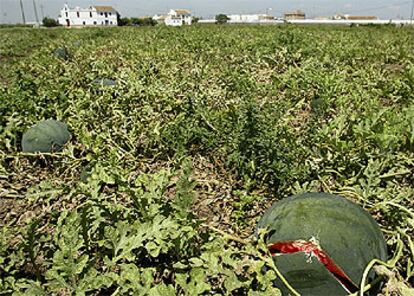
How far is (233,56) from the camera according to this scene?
9273 millimetres

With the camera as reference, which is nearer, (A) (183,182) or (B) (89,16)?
(A) (183,182)

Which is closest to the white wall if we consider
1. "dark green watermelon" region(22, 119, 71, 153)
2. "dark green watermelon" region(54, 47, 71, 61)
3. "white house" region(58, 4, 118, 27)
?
"white house" region(58, 4, 118, 27)

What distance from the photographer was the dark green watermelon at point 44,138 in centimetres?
402

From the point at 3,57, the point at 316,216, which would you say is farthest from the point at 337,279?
the point at 3,57

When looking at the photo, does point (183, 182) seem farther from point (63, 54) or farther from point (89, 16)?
point (89, 16)

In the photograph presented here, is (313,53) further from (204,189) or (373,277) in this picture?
(373,277)

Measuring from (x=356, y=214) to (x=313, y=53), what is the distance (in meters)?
7.39

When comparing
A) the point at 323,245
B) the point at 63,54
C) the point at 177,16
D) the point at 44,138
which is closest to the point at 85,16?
the point at 177,16

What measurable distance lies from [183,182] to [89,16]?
119 metres

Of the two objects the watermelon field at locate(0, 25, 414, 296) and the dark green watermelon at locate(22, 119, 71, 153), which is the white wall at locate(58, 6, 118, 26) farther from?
the dark green watermelon at locate(22, 119, 71, 153)

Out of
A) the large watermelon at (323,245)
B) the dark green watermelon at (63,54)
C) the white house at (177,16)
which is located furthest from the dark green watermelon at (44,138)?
the white house at (177,16)

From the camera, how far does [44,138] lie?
13.2ft

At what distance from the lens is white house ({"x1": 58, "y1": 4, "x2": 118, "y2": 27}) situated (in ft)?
357

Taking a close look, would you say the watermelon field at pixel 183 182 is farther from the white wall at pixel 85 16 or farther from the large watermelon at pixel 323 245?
the white wall at pixel 85 16
